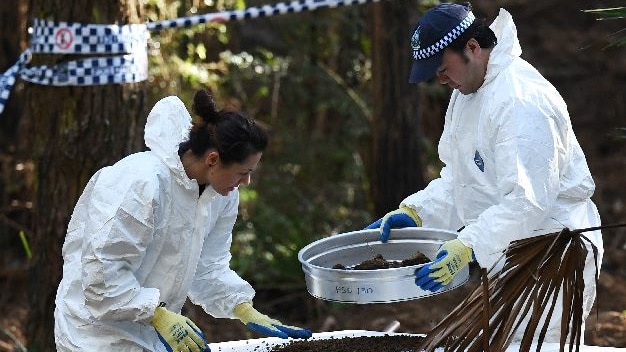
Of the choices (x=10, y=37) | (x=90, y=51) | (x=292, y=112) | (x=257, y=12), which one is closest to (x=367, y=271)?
(x=90, y=51)

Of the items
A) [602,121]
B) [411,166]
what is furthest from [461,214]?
[602,121]

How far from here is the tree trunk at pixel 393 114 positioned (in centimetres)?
672

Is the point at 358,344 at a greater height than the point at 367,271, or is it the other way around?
the point at 367,271

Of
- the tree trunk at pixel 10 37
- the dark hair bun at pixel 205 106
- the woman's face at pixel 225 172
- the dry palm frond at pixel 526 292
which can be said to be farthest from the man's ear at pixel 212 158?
the tree trunk at pixel 10 37

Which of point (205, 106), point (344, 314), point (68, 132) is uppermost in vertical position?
point (205, 106)

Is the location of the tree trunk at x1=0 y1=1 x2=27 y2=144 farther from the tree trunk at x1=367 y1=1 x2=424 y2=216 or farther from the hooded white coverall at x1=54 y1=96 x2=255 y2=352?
the hooded white coverall at x1=54 y1=96 x2=255 y2=352

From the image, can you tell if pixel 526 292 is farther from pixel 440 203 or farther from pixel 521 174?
pixel 440 203

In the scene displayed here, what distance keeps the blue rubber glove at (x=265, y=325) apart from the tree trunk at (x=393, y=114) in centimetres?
317

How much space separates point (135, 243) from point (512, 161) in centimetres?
123

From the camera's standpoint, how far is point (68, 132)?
4996mm

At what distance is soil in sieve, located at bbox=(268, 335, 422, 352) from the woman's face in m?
0.80

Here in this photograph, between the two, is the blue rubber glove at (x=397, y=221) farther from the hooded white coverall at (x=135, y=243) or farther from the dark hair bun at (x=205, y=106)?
the dark hair bun at (x=205, y=106)

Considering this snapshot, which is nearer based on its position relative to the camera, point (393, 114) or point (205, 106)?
point (205, 106)

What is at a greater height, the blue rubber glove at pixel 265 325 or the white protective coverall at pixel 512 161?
the white protective coverall at pixel 512 161
